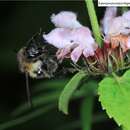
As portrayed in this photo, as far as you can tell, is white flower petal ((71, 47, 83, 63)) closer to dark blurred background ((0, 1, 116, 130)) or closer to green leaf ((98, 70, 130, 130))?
green leaf ((98, 70, 130, 130))

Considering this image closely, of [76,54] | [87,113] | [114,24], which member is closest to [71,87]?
[76,54]

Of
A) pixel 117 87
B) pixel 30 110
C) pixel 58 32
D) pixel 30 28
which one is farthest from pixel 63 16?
pixel 30 28

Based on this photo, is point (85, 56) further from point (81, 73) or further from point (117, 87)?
point (117, 87)

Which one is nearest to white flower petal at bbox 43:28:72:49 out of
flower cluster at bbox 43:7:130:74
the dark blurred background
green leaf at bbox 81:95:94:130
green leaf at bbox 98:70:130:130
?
flower cluster at bbox 43:7:130:74

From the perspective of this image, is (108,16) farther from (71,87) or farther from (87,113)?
Result: (87,113)

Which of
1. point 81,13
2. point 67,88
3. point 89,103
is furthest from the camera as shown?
point 81,13

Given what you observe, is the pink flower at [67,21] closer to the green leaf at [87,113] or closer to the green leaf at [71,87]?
the green leaf at [71,87]
